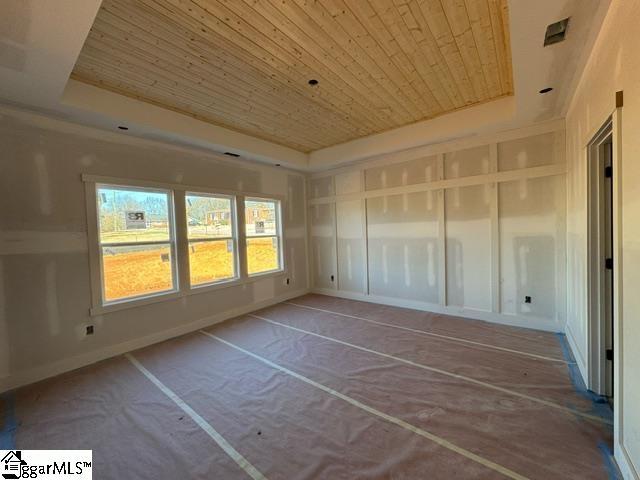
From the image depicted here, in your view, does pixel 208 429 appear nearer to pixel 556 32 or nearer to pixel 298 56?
pixel 298 56

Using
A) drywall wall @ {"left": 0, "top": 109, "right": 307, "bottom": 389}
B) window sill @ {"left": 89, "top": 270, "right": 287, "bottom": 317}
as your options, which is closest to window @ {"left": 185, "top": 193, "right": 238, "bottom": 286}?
window sill @ {"left": 89, "top": 270, "right": 287, "bottom": 317}

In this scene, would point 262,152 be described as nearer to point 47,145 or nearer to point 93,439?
point 47,145

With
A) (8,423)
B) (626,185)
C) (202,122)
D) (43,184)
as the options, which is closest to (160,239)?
(43,184)

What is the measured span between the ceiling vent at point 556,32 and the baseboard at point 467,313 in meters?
3.39

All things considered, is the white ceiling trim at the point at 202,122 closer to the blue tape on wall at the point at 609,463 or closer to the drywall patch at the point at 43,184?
the drywall patch at the point at 43,184

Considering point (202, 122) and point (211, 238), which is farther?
point (211, 238)

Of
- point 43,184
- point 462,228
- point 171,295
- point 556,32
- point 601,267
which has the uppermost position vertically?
point 556,32

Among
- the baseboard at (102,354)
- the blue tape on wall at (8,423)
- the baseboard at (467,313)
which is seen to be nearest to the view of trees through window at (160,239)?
the baseboard at (102,354)

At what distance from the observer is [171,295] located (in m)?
4.02


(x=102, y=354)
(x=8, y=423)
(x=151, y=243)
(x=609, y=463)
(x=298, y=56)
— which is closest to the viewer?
(x=609, y=463)

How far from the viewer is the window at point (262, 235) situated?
205 inches

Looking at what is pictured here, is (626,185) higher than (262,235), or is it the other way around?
(626,185)

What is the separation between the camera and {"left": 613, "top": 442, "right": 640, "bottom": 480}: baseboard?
147cm

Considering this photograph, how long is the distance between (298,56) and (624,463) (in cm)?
365
